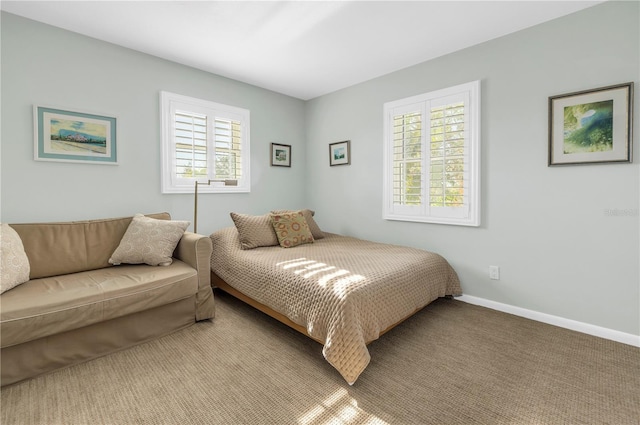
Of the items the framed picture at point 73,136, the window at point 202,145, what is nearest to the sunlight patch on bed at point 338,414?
the window at point 202,145

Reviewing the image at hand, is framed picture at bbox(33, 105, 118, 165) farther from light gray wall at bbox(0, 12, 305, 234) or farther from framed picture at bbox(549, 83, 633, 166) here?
framed picture at bbox(549, 83, 633, 166)

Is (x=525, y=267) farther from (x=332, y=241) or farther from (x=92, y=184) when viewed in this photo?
(x=92, y=184)

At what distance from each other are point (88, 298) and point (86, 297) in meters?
0.01

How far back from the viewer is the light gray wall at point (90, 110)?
2.34 m

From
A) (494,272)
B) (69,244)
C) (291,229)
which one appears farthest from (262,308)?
(494,272)

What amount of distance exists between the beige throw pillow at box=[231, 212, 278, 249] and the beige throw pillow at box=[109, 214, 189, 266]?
63 centimetres

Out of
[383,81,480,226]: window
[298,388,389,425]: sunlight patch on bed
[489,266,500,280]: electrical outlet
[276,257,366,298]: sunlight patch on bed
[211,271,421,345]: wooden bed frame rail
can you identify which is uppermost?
[383,81,480,226]: window

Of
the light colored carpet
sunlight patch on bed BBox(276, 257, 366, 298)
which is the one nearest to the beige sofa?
the light colored carpet

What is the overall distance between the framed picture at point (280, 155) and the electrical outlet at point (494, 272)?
111 inches

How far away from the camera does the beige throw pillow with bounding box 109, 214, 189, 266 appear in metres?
2.42

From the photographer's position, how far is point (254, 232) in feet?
10.1

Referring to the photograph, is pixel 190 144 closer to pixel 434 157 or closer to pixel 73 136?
pixel 73 136

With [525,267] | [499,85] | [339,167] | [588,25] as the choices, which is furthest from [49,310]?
[588,25]

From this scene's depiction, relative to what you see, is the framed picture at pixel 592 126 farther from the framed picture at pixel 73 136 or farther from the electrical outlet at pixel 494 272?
the framed picture at pixel 73 136
